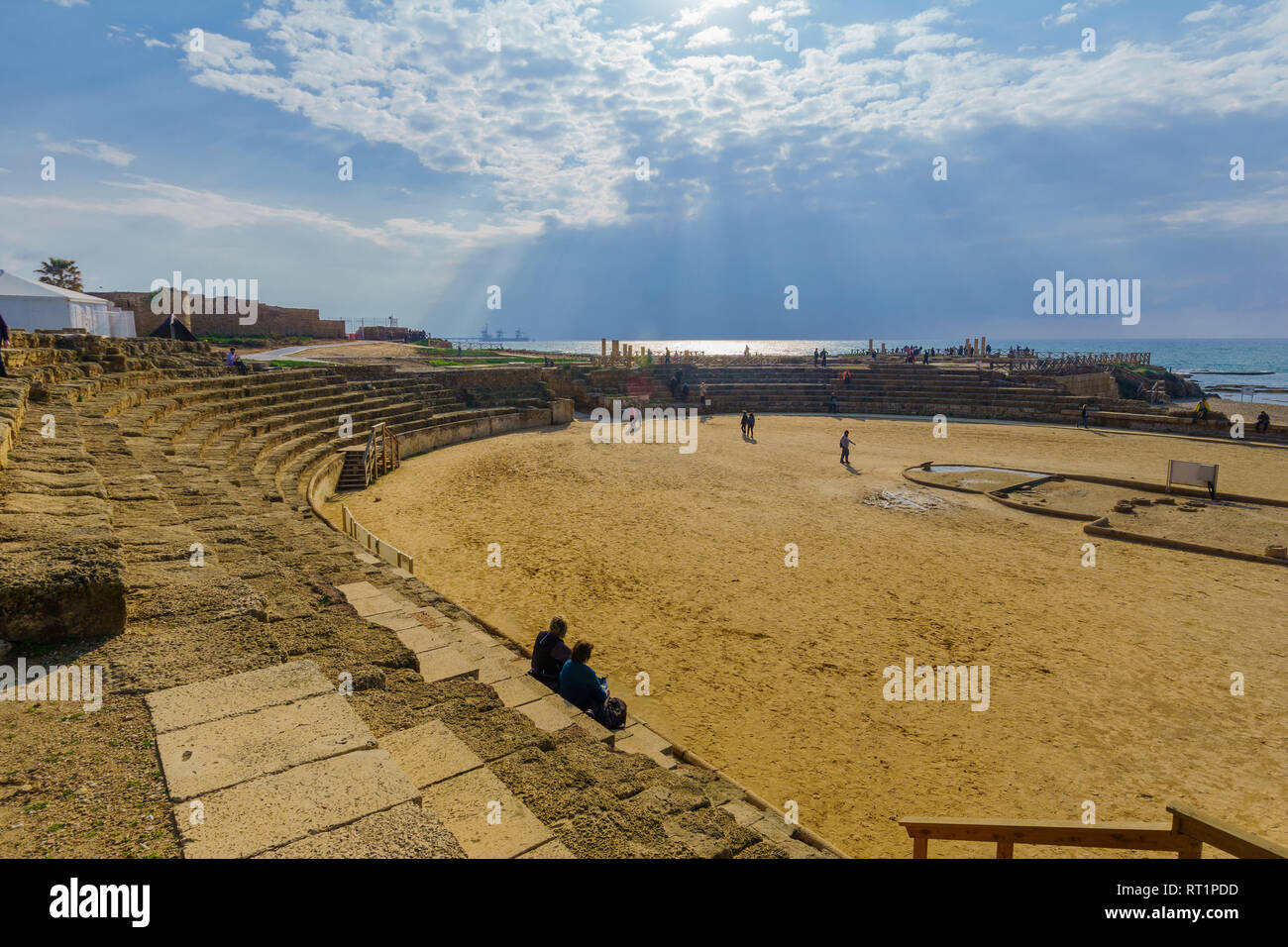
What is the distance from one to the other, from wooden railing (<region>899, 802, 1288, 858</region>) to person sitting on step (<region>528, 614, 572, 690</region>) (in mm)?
3708

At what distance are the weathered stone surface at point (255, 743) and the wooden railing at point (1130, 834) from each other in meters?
3.19

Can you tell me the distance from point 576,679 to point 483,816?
2811mm

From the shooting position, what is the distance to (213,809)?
2.72 meters

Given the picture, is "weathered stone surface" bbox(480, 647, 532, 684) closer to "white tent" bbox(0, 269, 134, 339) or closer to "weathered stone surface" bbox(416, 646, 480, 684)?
"weathered stone surface" bbox(416, 646, 480, 684)

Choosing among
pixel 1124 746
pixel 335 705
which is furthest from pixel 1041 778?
pixel 335 705

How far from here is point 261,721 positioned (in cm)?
346

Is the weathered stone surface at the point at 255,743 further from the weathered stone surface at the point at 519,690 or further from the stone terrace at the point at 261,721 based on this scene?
the weathered stone surface at the point at 519,690

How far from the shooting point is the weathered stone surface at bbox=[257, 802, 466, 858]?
2.52 meters

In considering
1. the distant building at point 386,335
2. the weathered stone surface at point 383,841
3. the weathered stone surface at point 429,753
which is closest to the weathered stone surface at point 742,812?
the weathered stone surface at point 429,753

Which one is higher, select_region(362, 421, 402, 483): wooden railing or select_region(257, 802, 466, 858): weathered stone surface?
select_region(362, 421, 402, 483): wooden railing

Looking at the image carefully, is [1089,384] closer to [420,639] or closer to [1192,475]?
[1192,475]

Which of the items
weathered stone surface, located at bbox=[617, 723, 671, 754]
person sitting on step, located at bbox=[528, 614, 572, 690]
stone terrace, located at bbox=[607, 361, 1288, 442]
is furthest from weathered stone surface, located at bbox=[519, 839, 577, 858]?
stone terrace, located at bbox=[607, 361, 1288, 442]

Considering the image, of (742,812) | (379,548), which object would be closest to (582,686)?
(742,812)
